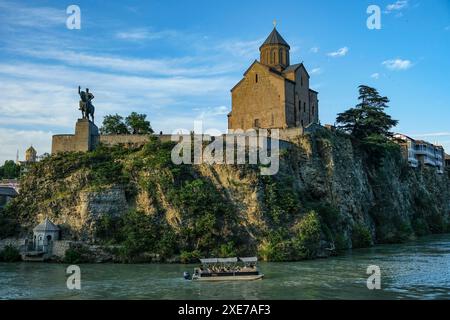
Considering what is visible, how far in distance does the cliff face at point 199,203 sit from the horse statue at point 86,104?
4204 millimetres

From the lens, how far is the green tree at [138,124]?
51.4 meters

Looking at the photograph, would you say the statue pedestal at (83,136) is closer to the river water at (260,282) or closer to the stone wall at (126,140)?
the stone wall at (126,140)

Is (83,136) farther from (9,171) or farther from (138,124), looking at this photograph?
(9,171)

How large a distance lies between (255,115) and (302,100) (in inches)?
217

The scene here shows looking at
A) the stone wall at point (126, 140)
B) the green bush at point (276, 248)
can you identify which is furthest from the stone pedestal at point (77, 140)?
the green bush at point (276, 248)

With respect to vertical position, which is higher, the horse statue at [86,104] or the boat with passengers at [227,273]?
the horse statue at [86,104]

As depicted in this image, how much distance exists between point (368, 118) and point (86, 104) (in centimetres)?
3344

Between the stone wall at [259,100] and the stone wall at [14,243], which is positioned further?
the stone wall at [259,100]

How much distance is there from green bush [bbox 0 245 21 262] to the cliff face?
7.90 ft

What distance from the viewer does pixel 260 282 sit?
2675cm

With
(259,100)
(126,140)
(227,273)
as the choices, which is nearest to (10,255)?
(126,140)

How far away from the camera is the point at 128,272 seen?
99.6 feet
